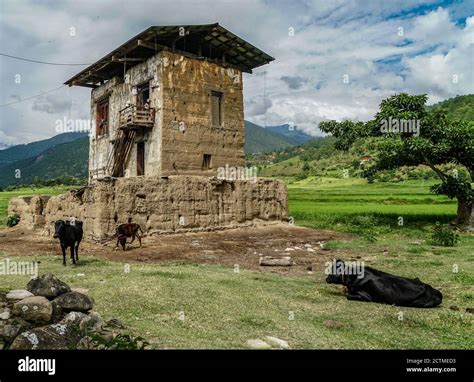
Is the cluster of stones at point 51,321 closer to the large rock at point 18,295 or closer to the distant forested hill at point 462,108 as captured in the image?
the large rock at point 18,295

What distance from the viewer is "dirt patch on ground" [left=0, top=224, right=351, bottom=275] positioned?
37.5 feet

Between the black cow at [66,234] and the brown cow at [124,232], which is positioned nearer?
the black cow at [66,234]

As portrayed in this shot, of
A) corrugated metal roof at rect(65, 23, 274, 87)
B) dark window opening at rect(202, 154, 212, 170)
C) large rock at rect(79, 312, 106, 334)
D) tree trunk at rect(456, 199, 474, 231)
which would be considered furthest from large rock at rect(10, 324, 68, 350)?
tree trunk at rect(456, 199, 474, 231)

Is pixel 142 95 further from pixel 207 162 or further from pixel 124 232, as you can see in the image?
pixel 124 232

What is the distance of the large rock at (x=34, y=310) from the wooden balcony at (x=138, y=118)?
1677 centimetres

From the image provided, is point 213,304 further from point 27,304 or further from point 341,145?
point 341,145

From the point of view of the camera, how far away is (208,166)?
2230cm

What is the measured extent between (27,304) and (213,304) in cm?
270

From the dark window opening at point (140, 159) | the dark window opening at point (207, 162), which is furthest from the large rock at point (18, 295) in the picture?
the dark window opening at point (140, 159)

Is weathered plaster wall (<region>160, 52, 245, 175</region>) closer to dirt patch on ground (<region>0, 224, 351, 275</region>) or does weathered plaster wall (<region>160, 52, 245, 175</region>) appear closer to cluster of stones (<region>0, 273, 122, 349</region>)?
dirt patch on ground (<region>0, 224, 351, 275</region>)

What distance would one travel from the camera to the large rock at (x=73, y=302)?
17.1 ft

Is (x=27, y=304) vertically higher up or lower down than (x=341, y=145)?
lower down

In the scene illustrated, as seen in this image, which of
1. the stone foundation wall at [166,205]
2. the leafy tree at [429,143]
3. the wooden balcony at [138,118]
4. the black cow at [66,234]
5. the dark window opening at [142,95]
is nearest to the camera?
the black cow at [66,234]
